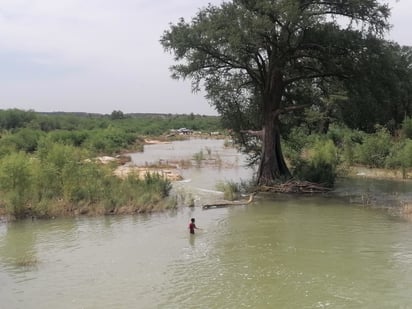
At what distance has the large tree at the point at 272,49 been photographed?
25562mm

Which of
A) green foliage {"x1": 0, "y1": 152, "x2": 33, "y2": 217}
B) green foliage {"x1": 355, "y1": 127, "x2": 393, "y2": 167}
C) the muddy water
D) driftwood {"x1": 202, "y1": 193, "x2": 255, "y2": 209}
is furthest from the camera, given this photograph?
green foliage {"x1": 355, "y1": 127, "x2": 393, "y2": 167}

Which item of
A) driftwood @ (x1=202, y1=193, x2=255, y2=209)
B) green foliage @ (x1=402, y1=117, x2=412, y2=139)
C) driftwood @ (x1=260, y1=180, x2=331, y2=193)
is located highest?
green foliage @ (x1=402, y1=117, x2=412, y2=139)

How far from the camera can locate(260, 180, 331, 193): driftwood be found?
Result: 94.0 ft

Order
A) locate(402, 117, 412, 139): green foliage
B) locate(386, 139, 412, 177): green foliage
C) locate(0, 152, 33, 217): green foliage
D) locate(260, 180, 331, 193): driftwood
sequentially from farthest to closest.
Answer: locate(402, 117, 412, 139): green foliage < locate(386, 139, 412, 177): green foliage < locate(260, 180, 331, 193): driftwood < locate(0, 152, 33, 217): green foliage

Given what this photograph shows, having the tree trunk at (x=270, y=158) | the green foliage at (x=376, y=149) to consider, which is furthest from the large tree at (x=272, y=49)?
the green foliage at (x=376, y=149)

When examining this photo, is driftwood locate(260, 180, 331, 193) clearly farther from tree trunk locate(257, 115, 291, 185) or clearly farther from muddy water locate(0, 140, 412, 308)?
muddy water locate(0, 140, 412, 308)

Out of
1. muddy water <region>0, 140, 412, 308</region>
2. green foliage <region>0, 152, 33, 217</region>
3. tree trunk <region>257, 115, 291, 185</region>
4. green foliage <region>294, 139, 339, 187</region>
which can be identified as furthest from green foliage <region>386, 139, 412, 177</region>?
green foliage <region>0, 152, 33, 217</region>

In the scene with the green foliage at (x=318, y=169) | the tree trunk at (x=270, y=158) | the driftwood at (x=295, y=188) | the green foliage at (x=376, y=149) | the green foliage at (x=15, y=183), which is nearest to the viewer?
the green foliage at (x=15, y=183)

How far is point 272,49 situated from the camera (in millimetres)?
29234

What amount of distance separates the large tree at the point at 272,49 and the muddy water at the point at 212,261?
9129 millimetres

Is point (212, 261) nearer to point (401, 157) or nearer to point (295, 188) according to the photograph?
point (295, 188)

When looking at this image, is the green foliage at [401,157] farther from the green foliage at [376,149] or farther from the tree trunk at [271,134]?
the tree trunk at [271,134]

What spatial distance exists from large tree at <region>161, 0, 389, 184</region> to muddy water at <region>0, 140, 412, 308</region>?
30.0ft

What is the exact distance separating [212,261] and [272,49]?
17480 millimetres
